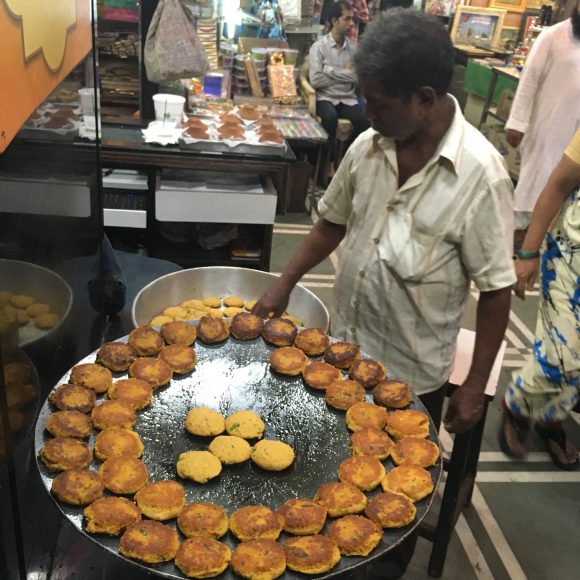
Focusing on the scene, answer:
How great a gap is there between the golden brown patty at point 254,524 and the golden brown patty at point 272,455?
13 cm

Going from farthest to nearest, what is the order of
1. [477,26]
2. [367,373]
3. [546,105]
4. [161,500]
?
1. [477,26]
2. [546,105]
3. [367,373]
4. [161,500]

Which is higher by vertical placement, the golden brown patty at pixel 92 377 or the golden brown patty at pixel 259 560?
the golden brown patty at pixel 92 377

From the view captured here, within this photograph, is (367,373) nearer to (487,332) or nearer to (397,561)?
(487,332)

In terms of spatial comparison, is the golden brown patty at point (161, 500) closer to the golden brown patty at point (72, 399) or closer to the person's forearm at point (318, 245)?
the golden brown patty at point (72, 399)

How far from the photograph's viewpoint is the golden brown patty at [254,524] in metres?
1.16

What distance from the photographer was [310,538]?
46.4 inches

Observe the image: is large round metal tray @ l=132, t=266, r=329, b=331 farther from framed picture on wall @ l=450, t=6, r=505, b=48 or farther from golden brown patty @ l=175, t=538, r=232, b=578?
framed picture on wall @ l=450, t=6, r=505, b=48

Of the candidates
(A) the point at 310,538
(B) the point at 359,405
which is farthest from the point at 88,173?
(A) the point at 310,538

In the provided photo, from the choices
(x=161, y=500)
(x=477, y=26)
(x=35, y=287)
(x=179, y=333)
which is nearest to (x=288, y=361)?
(x=179, y=333)

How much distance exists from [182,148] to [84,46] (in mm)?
1659

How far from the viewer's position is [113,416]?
1379mm

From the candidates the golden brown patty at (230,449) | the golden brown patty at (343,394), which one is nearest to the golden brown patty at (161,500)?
the golden brown patty at (230,449)

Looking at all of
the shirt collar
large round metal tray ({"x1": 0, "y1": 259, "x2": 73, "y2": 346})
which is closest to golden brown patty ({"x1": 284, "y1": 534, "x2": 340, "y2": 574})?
large round metal tray ({"x1": 0, "y1": 259, "x2": 73, "y2": 346})

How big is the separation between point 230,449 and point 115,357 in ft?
1.38
